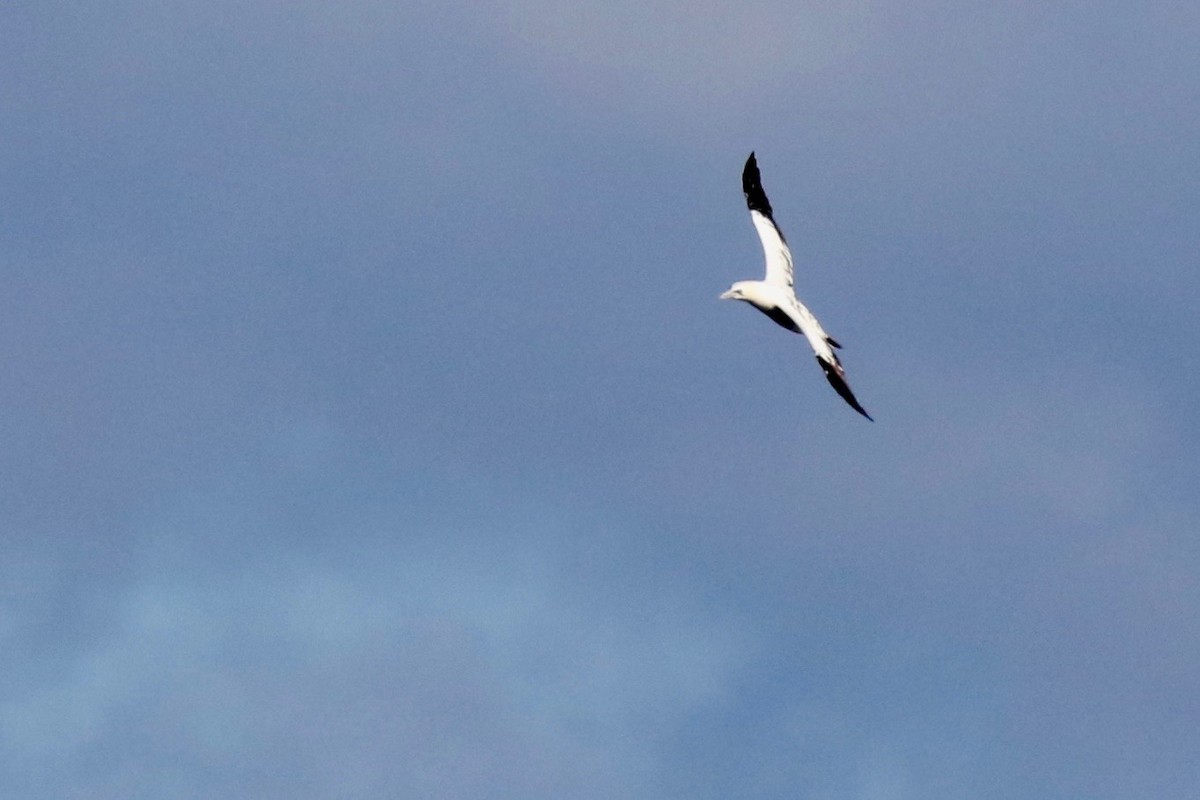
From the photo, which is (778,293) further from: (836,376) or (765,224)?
(836,376)

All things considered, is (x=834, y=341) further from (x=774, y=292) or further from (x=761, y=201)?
(x=761, y=201)

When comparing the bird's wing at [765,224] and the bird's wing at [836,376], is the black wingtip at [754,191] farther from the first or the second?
the bird's wing at [836,376]

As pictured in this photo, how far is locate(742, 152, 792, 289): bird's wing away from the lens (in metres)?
92.9

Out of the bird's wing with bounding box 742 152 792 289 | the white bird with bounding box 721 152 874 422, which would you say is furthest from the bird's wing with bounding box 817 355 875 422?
the bird's wing with bounding box 742 152 792 289

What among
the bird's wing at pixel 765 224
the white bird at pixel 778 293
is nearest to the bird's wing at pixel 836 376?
the white bird at pixel 778 293

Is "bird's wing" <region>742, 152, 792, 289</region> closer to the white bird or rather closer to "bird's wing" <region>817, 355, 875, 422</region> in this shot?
the white bird

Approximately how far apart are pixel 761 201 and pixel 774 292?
7.26 m

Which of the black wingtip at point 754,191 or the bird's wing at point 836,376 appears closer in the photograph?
the bird's wing at point 836,376

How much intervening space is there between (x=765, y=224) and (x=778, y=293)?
21.2ft

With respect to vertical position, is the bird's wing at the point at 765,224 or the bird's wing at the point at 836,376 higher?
the bird's wing at the point at 765,224

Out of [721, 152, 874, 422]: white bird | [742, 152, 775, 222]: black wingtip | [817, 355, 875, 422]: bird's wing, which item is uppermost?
[742, 152, 775, 222]: black wingtip

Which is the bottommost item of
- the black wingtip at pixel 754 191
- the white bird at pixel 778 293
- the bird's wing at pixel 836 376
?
the bird's wing at pixel 836 376

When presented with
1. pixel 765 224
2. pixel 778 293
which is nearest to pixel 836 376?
pixel 778 293

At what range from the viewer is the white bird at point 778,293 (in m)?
80.8
